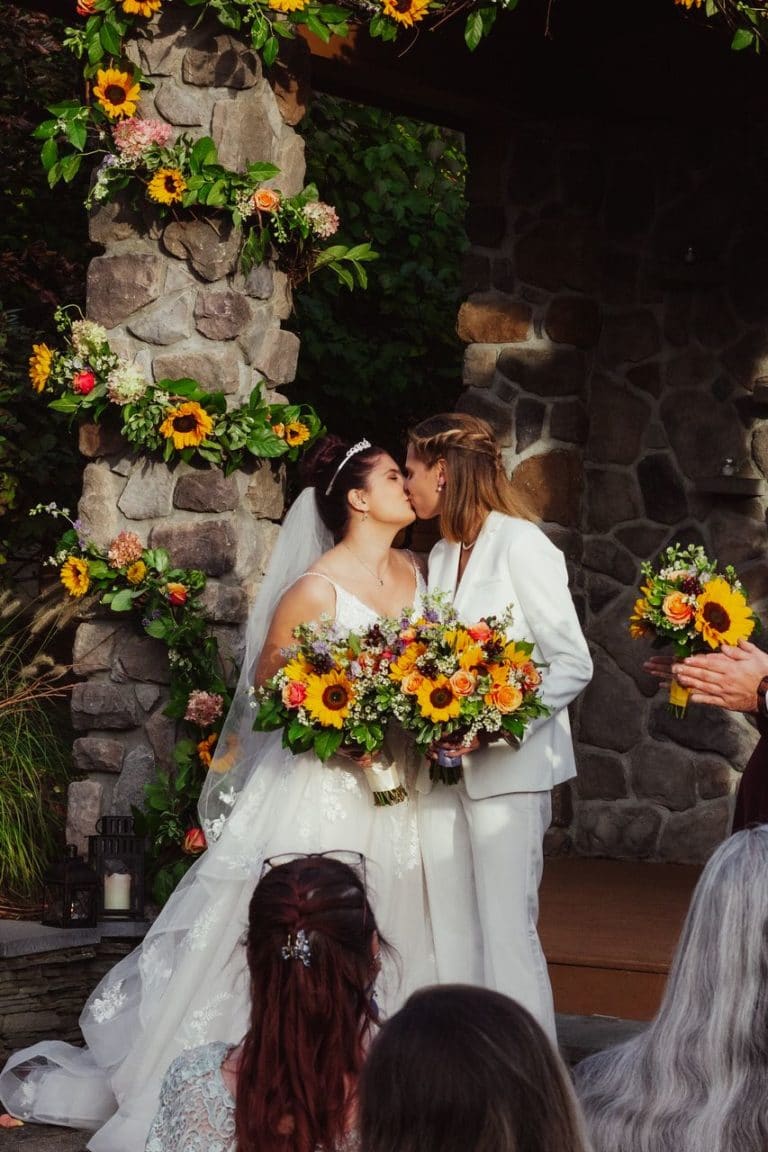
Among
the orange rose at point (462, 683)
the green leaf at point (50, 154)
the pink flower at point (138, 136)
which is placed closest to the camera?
the orange rose at point (462, 683)

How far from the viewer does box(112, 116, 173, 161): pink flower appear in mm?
4934

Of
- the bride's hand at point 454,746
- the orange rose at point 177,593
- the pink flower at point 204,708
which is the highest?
the orange rose at point 177,593

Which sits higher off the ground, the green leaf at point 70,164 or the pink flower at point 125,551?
the green leaf at point 70,164

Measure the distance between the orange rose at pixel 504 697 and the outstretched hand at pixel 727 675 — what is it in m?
0.40

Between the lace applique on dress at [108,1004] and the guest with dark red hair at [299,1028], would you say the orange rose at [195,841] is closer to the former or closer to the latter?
the lace applique on dress at [108,1004]

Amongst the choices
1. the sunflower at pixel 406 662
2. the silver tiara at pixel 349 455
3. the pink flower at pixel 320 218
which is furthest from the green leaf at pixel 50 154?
the sunflower at pixel 406 662

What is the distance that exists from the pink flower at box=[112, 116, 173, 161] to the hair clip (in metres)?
3.42

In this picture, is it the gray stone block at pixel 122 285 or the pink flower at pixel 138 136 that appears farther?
the gray stone block at pixel 122 285

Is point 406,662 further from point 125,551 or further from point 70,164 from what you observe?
point 70,164

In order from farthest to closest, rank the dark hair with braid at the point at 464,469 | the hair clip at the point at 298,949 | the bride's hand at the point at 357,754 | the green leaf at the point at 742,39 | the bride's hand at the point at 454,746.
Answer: the green leaf at the point at 742,39 < the dark hair with braid at the point at 464,469 < the bride's hand at the point at 357,754 < the bride's hand at the point at 454,746 < the hair clip at the point at 298,949

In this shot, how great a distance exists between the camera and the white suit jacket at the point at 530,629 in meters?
4.00

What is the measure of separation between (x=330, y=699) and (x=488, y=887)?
62 centimetres

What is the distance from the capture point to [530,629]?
13.5ft

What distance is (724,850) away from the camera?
2092 mm
